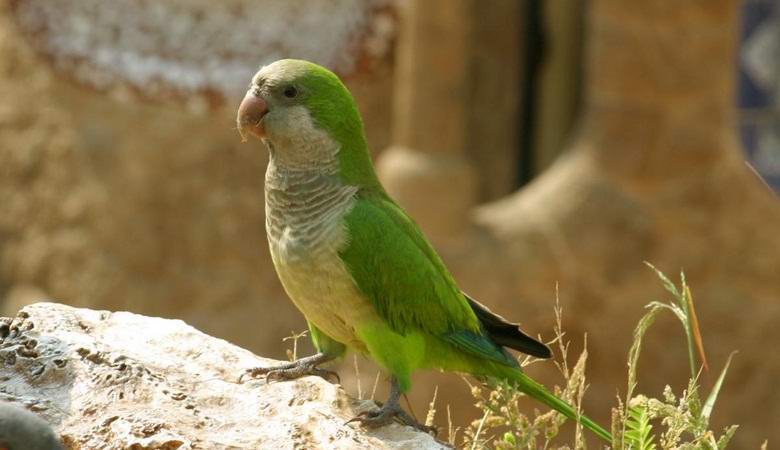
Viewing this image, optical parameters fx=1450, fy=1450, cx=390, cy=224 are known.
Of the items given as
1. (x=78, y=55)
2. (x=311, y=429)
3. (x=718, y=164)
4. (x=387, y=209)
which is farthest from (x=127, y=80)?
(x=311, y=429)

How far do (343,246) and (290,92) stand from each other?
→ 393mm

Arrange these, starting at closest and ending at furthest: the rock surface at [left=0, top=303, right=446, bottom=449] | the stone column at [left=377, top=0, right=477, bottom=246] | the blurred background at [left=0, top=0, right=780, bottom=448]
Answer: the rock surface at [left=0, top=303, right=446, bottom=449]
the stone column at [left=377, top=0, right=477, bottom=246]
the blurred background at [left=0, top=0, right=780, bottom=448]

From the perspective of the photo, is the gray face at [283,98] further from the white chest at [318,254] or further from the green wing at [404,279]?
the green wing at [404,279]

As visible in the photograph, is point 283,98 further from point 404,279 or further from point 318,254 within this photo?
point 404,279

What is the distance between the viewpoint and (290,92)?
138 inches

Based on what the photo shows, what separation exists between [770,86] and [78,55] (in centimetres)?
418

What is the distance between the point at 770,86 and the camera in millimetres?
8766

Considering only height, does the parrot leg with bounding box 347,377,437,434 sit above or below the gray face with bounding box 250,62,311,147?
below

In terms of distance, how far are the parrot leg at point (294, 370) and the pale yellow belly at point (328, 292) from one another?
0.34 ft

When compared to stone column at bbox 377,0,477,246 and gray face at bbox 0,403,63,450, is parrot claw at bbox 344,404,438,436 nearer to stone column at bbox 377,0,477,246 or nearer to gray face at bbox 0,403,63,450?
gray face at bbox 0,403,63,450

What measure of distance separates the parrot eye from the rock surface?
62cm

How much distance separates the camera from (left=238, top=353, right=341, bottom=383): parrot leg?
11.1ft

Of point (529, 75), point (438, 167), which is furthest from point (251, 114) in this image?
point (529, 75)

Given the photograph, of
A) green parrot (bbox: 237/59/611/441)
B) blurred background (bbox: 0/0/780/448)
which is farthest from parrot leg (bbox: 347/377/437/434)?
blurred background (bbox: 0/0/780/448)
